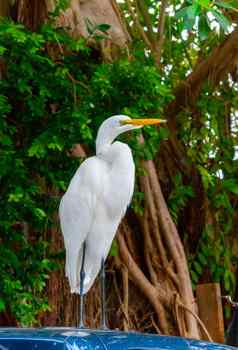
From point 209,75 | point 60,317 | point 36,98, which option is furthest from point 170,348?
point 209,75

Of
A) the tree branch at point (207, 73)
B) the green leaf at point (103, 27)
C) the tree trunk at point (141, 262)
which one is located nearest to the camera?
the green leaf at point (103, 27)

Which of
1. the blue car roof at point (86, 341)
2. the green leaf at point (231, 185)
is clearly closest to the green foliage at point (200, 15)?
the blue car roof at point (86, 341)

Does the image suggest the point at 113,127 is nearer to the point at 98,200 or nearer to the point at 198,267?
the point at 98,200

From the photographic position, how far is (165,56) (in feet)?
22.3

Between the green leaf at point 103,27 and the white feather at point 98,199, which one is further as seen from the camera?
the green leaf at point 103,27

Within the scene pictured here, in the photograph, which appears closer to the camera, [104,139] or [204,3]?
[204,3]

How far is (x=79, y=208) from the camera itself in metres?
4.31

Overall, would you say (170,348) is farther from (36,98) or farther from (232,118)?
(232,118)

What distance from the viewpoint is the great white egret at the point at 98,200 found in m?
4.25

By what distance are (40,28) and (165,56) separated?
4.98 ft

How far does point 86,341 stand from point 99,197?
6.95ft

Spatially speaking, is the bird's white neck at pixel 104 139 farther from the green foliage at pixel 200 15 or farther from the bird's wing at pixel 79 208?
the green foliage at pixel 200 15

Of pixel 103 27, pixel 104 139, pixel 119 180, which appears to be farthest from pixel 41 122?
pixel 119 180

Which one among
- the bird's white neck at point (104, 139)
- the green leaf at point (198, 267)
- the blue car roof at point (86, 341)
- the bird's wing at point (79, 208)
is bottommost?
the blue car roof at point (86, 341)
